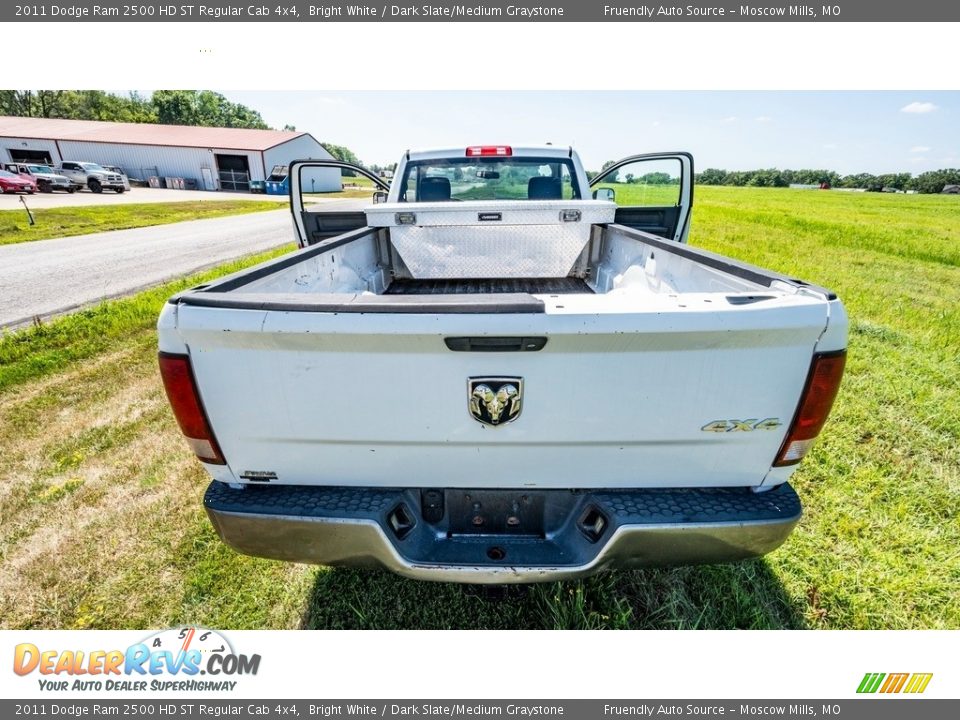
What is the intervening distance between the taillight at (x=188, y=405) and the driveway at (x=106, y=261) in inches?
133

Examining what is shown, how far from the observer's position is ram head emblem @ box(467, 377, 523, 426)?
158cm

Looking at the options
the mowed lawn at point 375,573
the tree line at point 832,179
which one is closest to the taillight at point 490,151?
the mowed lawn at point 375,573

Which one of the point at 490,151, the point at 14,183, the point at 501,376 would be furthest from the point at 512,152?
the point at 14,183

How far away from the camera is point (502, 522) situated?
1.89 metres

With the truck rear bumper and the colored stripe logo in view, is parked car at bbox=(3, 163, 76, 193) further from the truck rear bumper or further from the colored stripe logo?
the colored stripe logo

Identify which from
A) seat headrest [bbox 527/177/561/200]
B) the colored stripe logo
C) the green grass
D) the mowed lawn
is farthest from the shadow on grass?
the green grass

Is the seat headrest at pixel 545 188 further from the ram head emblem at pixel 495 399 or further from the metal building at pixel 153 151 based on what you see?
the metal building at pixel 153 151

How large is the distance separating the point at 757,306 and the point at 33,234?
17.8m

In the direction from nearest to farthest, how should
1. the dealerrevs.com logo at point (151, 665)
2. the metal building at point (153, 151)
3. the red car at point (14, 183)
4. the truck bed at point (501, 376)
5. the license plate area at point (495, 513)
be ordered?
the truck bed at point (501, 376)
the license plate area at point (495, 513)
the dealerrevs.com logo at point (151, 665)
the red car at point (14, 183)
the metal building at point (153, 151)

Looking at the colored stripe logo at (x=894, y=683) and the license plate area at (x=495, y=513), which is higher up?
the license plate area at (x=495, y=513)

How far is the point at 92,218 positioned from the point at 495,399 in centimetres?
2105

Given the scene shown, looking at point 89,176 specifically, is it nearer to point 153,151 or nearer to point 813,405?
point 153,151

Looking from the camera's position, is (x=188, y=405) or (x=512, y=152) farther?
(x=512, y=152)

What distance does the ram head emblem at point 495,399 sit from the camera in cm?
158
